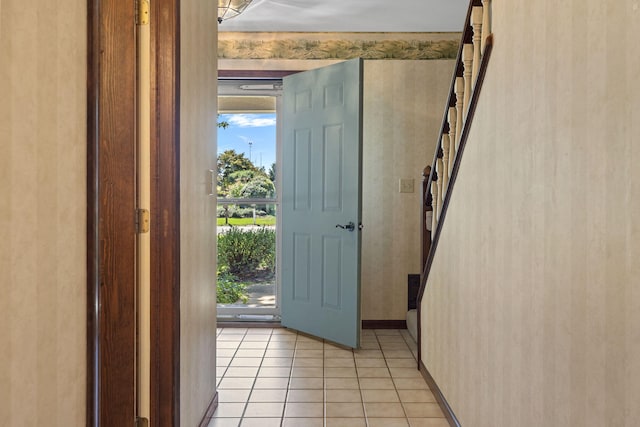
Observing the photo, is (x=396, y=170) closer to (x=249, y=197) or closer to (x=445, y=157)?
(x=249, y=197)

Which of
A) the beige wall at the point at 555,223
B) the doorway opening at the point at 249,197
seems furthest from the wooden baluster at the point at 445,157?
the doorway opening at the point at 249,197

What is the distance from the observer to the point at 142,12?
75.8 inches

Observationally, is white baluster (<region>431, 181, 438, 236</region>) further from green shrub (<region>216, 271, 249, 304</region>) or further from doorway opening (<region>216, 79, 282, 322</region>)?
green shrub (<region>216, 271, 249, 304</region>)

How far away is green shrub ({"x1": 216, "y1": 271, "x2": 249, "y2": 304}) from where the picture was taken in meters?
4.95

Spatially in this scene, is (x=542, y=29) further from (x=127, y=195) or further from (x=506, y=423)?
(x=127, y=195)

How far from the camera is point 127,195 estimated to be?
1903 millimetres

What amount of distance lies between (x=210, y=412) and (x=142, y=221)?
124cm

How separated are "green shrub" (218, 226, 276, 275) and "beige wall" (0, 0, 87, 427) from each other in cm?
393

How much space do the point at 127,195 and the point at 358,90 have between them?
241cm

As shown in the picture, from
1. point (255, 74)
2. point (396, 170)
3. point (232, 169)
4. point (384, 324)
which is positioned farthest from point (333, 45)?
point (384, 324)

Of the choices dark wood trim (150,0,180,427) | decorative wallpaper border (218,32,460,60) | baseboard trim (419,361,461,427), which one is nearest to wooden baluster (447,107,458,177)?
baseboard trim (419,361,461,427)

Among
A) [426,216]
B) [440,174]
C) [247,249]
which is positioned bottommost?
[247,249]

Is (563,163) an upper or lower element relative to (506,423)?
upper

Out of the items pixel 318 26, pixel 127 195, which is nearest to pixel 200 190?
pixel 127 195
